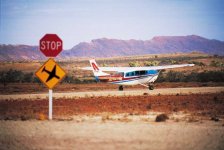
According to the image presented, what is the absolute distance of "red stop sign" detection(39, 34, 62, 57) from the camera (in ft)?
45.4

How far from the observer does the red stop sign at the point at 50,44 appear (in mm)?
13836

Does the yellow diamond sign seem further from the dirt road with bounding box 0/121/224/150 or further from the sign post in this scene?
the dirt road with bounding box 0/121/224/150

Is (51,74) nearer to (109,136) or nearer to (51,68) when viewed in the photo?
(51,68)

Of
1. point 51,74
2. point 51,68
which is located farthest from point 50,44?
point 51,74

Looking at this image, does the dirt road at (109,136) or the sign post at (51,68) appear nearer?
the dirt road at (109,136)

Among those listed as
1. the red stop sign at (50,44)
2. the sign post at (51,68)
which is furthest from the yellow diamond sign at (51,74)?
the red stop sign at (50,44)

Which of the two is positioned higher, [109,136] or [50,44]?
[50,44]

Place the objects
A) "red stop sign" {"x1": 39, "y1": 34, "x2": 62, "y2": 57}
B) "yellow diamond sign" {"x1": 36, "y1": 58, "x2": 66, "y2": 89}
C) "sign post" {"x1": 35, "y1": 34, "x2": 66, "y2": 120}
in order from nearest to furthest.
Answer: "red stop sign" {"x1": 39, "y1": 34, "x2": 62, "y2": 57}
"sign post" {"x1": 35, "y1": 34, "x2": 66, "y2": 120}
"yellow diamond sign" {"x1": 36, "y1": 58, "x2": 66, "y2": 89}

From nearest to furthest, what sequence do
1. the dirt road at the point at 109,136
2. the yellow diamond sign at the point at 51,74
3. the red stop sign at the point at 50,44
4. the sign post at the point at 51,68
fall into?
the dirt road at the point at 109,136, the red stop sign at the point at 50,44, the sign post at the point at 51,68, the yellow diamond sign at the point at 51,74

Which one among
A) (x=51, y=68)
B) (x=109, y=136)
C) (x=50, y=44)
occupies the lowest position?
(x=109, y=136)

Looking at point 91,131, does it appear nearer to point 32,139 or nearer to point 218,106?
point 32,139

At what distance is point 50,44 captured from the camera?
1405 cm

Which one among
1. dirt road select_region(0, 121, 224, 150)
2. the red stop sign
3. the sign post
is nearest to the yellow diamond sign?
the sign post

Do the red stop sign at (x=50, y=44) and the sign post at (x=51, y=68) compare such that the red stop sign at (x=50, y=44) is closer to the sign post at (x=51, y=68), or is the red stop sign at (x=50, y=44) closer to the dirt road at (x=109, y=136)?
the sign post at (x=51, y=68)
